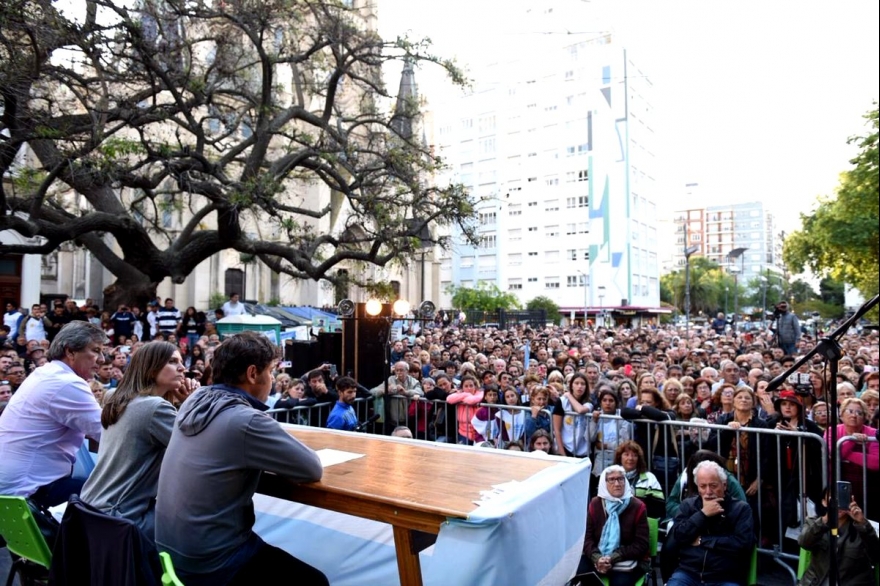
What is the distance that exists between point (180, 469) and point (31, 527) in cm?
94

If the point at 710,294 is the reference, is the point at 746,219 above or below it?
above

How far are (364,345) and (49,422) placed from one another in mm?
5786

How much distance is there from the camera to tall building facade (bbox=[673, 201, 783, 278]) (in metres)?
145

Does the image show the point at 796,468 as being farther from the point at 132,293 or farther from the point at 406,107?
the point at 132,293

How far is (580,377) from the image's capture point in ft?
25.4

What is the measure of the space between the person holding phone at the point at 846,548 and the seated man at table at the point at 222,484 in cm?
336

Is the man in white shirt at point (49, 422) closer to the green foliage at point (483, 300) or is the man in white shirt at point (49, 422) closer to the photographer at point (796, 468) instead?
the photographer at point (796, 468)

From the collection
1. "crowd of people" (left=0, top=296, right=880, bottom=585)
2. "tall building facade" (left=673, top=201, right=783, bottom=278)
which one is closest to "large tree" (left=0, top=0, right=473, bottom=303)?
"crowd of people" (left=0, top=296, right=880, bottom=585)

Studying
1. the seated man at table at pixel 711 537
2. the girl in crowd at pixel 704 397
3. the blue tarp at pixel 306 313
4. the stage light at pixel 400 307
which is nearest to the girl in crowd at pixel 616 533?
the seated man at table at pixel 711 537

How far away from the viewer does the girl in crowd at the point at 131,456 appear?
3.07 m

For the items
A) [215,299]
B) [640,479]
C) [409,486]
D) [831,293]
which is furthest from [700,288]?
[409,486]

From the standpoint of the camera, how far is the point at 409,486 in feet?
8.98

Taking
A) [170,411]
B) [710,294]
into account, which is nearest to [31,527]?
[170,411]

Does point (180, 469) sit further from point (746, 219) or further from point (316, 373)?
point (746, 219)
